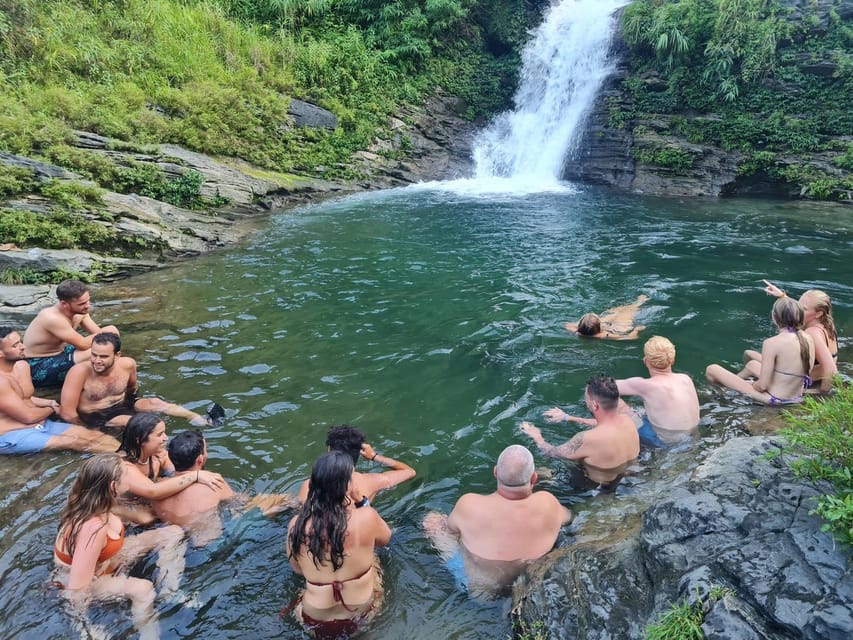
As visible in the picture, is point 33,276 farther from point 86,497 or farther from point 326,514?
point 326,514

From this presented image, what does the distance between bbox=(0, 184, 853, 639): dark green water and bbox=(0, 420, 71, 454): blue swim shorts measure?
175mm

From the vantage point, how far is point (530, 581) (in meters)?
3.56

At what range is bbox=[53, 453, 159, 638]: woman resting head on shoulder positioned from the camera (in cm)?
349

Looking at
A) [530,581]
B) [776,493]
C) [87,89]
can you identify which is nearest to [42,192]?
[87,89]

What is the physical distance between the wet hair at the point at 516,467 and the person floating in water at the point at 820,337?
14.0 feet

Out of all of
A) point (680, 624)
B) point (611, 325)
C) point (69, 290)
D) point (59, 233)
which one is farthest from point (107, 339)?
point (611, 325)

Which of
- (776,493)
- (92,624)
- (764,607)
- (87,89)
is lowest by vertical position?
(92,624)

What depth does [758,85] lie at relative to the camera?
68.7 feet

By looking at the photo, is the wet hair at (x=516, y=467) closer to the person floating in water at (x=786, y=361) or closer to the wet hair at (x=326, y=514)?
the wet hair at (x=326, y=514)

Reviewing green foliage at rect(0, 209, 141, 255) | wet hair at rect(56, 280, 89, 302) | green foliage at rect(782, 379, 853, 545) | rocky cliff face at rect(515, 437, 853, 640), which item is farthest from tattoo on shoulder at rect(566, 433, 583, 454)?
green foliage at rect(0, 209, 141, 255)

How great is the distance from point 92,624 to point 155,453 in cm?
150

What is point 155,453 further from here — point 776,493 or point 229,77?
point 229,77

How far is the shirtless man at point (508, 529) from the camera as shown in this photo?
3781 mm

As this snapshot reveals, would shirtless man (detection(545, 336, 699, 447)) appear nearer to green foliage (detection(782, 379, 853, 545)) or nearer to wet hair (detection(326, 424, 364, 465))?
green foliage (detection(782, 379, 853, 545))
